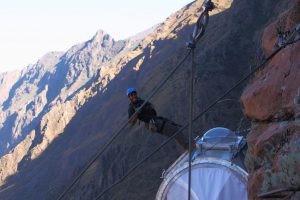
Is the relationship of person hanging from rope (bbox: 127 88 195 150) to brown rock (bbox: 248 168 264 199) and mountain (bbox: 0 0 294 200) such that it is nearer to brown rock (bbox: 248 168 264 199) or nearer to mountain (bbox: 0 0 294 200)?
brown rock (bbox: 248 168 264 199)

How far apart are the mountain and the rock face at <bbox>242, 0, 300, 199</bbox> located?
64.6 ft

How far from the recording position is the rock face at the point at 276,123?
7141 mm

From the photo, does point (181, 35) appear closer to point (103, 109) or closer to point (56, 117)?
point (103, 109)

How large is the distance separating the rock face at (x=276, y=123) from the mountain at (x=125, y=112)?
19.7 meters

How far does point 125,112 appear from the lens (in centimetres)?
8931

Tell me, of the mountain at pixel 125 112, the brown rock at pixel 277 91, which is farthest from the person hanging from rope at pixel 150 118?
Result: the mountain at pixel 125 112

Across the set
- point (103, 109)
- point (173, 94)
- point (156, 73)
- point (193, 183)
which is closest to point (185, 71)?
point (173, 94)

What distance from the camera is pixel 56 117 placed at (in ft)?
388

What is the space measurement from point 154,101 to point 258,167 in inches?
2289

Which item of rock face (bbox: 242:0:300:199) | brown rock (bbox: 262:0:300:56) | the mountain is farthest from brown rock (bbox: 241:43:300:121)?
the mountain

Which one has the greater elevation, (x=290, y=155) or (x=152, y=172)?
(x=152, y=172)

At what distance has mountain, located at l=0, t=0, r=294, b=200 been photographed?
55719mm

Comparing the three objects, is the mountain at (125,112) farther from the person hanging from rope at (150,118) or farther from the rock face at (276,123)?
the rock face at (276,123)

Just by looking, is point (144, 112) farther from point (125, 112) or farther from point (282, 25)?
point (125, 112)
